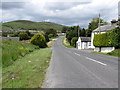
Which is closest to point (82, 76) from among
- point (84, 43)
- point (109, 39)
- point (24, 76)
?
point (24, 76)

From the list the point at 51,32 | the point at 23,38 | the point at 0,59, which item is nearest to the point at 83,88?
the point at 0,59

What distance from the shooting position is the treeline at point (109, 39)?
32.0m

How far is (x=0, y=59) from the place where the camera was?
1584 cm

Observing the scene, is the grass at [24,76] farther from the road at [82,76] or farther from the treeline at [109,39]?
the treeline at [109,39]

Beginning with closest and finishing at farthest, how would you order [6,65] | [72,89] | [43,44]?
[72,89] < [6,65] < [43,44]

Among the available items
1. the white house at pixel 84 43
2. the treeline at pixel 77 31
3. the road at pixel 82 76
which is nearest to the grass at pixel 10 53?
the road at pixel 82 76

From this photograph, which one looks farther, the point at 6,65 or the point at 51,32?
the point at 51,32

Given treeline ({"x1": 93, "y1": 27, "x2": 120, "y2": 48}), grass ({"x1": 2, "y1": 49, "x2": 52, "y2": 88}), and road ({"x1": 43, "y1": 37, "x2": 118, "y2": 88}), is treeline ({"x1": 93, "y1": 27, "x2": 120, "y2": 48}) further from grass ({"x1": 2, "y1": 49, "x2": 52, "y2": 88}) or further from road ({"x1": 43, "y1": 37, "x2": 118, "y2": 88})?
grass ({"x1": 2, "y1": 49, "x2": 52, "y2": 88})

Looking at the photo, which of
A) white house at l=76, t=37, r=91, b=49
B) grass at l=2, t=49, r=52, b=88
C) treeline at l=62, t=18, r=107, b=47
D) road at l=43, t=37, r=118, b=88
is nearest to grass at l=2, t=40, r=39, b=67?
grass at l=2, t=49, r=52, b=88

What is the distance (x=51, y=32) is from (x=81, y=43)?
3432 inches

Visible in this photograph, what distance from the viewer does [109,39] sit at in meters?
37.2

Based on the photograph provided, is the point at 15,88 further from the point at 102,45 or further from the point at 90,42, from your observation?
the point at 90,42

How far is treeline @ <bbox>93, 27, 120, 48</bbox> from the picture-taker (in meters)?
32.0

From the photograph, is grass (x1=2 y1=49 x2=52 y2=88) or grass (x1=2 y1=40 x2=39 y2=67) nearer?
grass (x1=2 y1=49 x2=52 y2=88)
